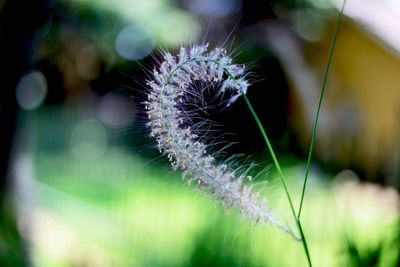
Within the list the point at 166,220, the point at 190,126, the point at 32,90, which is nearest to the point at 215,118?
the point at 190,126

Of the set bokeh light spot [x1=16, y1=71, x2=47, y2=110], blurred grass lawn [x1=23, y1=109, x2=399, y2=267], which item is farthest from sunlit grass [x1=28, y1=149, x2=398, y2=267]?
bokeh light spot [x1=16, y1=71, x2=47, y2=110]

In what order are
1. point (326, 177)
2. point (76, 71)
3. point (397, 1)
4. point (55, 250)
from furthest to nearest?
point (55, 250), point (76, 71), point (326, 177), point (397, 1)

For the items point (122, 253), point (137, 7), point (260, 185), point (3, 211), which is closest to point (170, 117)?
point (260, 185)

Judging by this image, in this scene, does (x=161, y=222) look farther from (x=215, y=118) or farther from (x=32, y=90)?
(x=215, y=118)

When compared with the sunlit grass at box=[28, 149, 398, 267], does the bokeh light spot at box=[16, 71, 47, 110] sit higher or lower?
higher

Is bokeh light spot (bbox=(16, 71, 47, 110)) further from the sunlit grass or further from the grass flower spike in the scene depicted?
the grass flower spike

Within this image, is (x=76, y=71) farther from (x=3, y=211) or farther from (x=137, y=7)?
(x=137, y=7)
